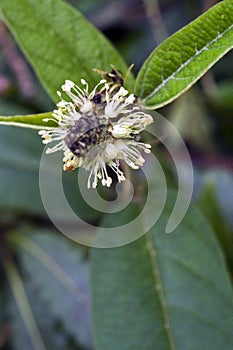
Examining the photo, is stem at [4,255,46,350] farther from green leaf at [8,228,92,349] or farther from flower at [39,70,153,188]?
flower at [39,70,153,188]

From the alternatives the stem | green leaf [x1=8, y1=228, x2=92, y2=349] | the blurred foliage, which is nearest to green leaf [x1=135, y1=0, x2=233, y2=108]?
the blurred foliage

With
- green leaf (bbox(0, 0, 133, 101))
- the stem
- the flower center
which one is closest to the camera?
the flower center

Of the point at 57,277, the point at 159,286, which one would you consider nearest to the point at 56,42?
the point at 159,286

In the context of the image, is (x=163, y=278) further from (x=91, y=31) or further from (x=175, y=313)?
(x=91, y=31)

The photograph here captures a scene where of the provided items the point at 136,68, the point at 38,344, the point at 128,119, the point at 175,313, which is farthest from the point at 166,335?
the point at 136,68

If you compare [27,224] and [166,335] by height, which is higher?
[27,224]

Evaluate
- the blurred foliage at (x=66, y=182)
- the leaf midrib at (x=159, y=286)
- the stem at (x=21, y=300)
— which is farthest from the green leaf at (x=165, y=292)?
the stem at (x=21, y=300)

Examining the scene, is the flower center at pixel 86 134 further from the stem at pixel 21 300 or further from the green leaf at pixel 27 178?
the stem at pixel 21 300
